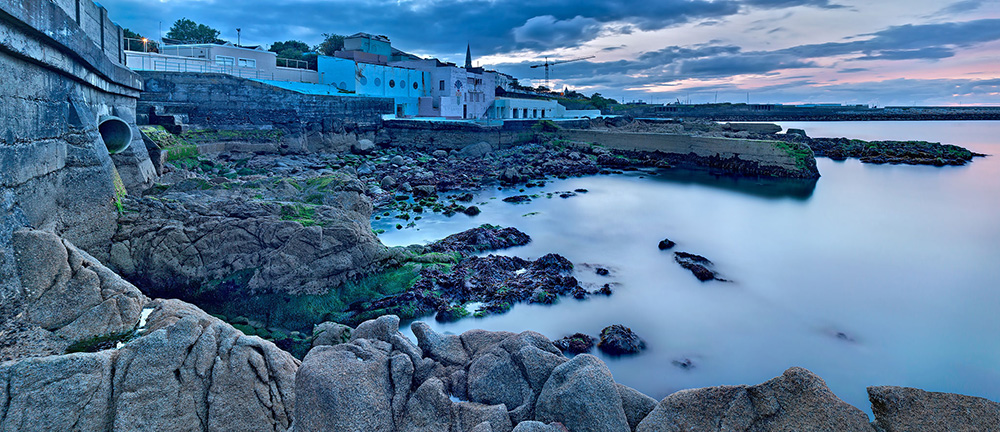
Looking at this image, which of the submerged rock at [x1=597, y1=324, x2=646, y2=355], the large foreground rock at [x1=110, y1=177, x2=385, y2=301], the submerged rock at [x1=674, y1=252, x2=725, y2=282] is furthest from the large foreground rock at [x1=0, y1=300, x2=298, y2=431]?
the submerged rock at [x1=674, y1=252, x2=725, y2=282]

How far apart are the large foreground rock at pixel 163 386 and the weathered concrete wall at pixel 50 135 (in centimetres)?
135

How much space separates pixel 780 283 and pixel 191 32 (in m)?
48.5

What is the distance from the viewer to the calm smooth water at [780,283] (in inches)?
344

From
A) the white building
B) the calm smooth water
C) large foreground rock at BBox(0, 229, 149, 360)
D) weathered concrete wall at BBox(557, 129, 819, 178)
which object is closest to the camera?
large foreground rock at BBox(0, 229, 149, 360)

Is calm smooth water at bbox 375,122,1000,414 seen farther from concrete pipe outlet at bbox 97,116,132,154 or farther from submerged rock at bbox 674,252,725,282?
concrete pipe outlet at bbox 97,116,132,154

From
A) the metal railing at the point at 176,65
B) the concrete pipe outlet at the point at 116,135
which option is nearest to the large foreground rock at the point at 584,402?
the concrete pipe outlet at the point at 116,135

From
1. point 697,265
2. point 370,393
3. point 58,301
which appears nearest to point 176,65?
point 58,301

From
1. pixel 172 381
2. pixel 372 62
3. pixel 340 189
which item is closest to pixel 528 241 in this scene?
pixel 340 189

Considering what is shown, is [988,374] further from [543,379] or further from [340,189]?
[340,189]

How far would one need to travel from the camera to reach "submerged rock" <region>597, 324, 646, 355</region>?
8586mm

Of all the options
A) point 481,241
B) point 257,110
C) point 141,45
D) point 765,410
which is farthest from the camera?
point 141,45

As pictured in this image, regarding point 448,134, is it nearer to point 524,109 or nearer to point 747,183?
point 747,183

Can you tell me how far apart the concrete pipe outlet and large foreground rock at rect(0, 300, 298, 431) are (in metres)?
8.01

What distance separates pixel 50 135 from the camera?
6535mm
